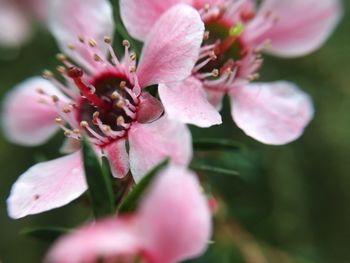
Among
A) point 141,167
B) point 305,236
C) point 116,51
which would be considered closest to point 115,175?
point 141,167

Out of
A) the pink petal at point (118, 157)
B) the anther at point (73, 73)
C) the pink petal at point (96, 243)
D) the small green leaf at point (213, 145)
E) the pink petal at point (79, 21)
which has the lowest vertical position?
the small green leaf at point (213, 145)

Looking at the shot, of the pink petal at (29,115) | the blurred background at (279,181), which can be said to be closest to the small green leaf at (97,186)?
the pink petal at (29,115)

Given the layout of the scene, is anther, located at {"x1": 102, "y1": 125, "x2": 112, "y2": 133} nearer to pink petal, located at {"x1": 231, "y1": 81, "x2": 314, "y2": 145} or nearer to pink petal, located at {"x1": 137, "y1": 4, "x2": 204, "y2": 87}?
pink petal, located at {"x1": 137, "y1": 4, "x2": 204, "y2": 87}

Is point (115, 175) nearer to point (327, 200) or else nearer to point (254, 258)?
point (254, 258)

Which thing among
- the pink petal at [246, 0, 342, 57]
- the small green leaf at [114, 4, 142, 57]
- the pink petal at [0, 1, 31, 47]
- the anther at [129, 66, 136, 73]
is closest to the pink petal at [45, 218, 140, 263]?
the anther at [129, 66, 136, 73]

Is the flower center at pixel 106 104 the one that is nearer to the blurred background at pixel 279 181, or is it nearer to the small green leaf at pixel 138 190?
the small green leaf at pixel 138 190

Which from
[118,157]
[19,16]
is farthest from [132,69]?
[19,16]

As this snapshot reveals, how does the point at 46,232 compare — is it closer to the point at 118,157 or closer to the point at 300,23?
the point at 118,157

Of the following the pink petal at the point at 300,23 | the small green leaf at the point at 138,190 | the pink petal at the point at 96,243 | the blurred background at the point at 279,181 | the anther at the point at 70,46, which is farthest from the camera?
the blurred background at the point at 279,181
